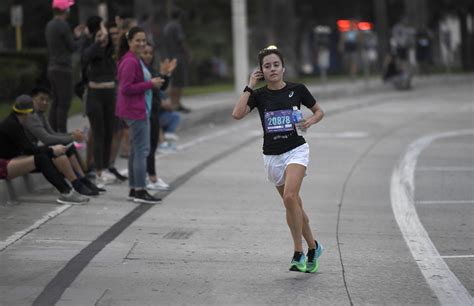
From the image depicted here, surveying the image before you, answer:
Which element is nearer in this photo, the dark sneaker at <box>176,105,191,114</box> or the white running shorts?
the white running shorts

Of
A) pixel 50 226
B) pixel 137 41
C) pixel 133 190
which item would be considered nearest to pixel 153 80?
pixel 137 41

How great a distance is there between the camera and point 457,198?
1355 centimetres

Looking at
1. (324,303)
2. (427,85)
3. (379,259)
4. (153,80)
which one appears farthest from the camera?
(427,85)

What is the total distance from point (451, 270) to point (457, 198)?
14.3ft

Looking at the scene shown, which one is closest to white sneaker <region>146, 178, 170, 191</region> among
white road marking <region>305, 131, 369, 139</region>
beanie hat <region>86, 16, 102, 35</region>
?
beanie hat <region>86, 16, 102, 35</region>

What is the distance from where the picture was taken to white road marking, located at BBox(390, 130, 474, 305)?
8445mm

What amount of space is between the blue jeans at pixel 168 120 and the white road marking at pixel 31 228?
19.8 ft

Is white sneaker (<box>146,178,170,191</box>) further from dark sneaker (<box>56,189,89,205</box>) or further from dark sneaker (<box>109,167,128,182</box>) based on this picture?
dark sneaker (<box>56,189,89,205</box>)

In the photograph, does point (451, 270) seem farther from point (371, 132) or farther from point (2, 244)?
point (371, 132)

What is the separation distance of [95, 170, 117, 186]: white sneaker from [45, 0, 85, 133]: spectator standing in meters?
1.14

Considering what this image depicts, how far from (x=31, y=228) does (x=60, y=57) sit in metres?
4.20

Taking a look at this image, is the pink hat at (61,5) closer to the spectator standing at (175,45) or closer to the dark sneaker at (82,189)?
the dark sneaker at (82,189)

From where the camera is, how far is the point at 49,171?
12.2 m

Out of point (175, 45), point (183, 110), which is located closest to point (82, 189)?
point (175, 45)
